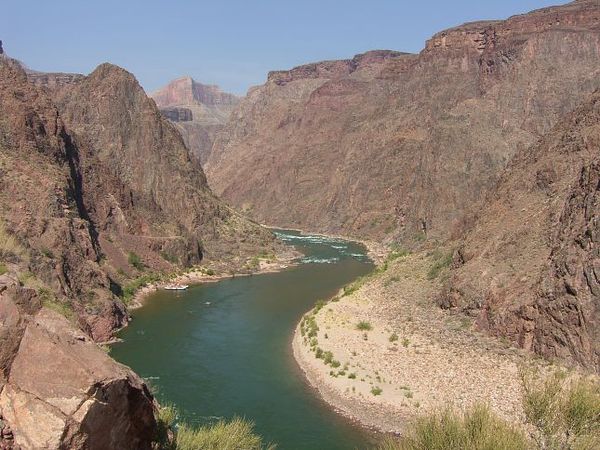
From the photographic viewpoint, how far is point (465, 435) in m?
16.3

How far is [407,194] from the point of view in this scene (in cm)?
12575

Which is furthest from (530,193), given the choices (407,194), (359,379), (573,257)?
(407,194)

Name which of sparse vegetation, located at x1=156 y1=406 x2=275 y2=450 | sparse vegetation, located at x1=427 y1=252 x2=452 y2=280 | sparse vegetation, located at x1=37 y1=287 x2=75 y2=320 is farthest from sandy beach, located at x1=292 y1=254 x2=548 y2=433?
sparse vegetation, located at x1=37 y1=287 x2=75 y2=320

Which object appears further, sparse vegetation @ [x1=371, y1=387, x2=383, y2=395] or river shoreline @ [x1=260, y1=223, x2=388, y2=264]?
river shoreline @ [x1=260, y1=223, x2=388, y2=264]

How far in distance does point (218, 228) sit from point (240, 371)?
192 feet

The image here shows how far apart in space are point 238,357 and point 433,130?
90302 mm

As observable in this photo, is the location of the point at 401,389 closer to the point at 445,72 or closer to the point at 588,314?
the point at 588,314

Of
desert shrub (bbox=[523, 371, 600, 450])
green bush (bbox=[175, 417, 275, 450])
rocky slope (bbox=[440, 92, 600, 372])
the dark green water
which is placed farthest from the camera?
rocky slope (bbox=[440, 92, 600, 372])

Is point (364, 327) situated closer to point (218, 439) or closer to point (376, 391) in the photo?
point (376, 391)

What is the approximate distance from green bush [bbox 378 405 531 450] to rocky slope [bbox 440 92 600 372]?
55.6 ft

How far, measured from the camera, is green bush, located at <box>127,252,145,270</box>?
229 ft

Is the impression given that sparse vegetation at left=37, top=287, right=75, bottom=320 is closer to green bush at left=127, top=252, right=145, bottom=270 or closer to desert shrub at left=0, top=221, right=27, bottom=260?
desert shrub at left=0, top=221, right=27, bottom=260

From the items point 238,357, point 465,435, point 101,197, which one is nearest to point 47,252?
point 238,357

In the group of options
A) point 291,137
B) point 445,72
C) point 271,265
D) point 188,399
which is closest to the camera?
point 188,399
